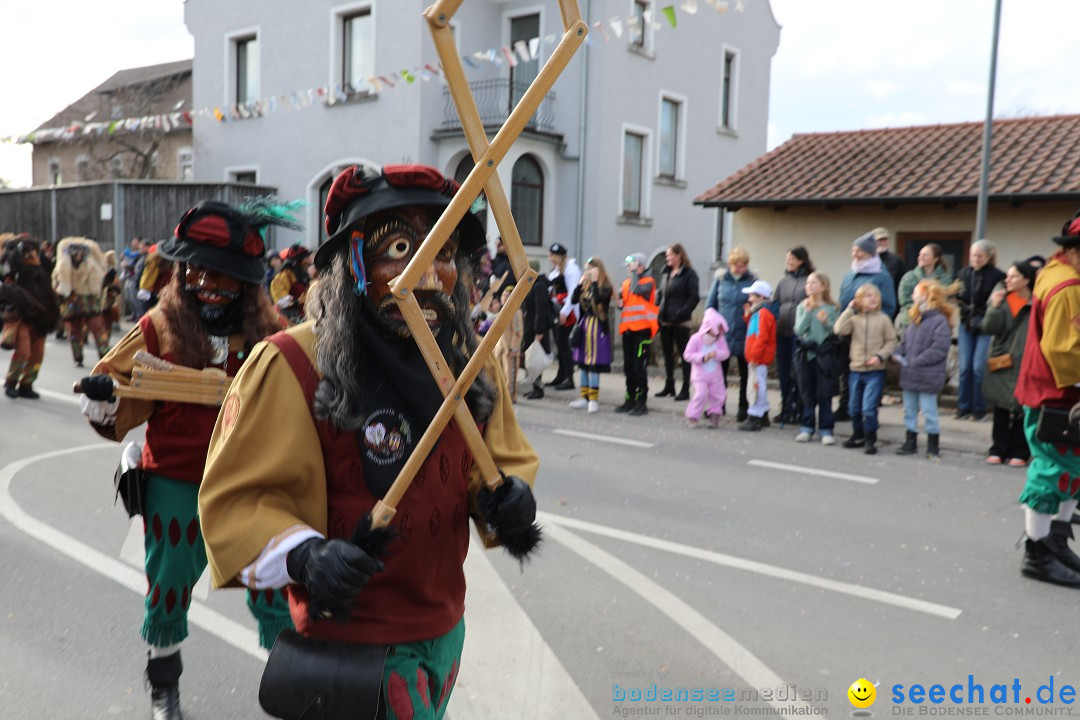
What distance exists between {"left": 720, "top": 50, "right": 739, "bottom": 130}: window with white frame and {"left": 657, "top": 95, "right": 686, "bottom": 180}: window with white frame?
6.69 ft

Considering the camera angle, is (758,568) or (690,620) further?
(758,568)

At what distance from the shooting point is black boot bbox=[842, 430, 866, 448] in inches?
365

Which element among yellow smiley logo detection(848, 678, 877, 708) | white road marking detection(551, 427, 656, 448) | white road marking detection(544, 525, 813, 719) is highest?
white road marking detection(551, 427, 656, 448)

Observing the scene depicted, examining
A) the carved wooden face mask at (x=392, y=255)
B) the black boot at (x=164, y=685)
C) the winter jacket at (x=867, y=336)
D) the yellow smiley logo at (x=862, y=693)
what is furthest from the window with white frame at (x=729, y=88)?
the carved wooden face mask at (x=392, y=255)

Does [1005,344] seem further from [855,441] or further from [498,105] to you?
[498,105]

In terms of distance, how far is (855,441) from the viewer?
929 centimetres

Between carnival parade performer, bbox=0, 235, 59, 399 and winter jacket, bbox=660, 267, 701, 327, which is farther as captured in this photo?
A: winter jacket, bbox=660, 267, 701, 327

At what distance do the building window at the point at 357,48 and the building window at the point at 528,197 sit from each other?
12.8 feet

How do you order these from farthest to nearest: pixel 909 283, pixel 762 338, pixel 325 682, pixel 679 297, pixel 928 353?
pixel 679 297
pixel 909 283
pixel 762 338
pixel 928 353
pixel 325 682

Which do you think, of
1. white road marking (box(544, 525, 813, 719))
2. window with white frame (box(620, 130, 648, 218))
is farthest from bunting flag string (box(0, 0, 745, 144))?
white road marking (box(544, 525, 813, 719))

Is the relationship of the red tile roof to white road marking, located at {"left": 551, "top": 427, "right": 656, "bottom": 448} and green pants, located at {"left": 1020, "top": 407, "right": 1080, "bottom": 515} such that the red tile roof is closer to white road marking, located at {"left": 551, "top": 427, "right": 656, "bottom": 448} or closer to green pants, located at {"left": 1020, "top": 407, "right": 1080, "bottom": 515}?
white road marking, located at {"left": 551, "top": 427, "right": 656, "bottom": 448}

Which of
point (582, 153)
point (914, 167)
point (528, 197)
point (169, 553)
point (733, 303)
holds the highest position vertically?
point (582, 153)

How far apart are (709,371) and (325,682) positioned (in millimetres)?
8677

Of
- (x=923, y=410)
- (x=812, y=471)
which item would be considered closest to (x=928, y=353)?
(x=923, y=410)
